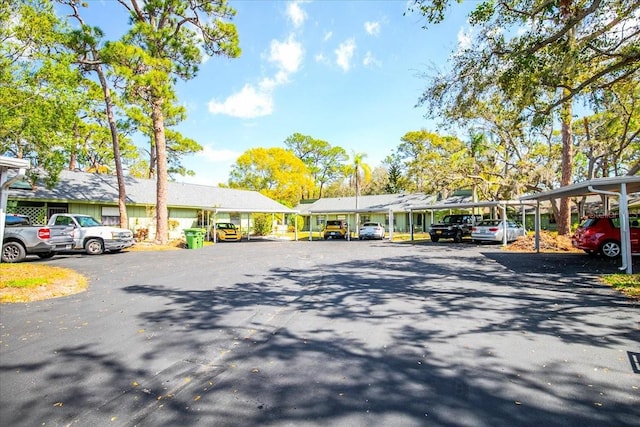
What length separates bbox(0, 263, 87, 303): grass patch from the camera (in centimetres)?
706

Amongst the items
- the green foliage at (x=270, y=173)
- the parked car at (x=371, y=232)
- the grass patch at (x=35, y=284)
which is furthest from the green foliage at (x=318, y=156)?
the grass patch at (x=35, y=284)

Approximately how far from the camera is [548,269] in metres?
10.4

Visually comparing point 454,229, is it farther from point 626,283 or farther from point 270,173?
point 270,173

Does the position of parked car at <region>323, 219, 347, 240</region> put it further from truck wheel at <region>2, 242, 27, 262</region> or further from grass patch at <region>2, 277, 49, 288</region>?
grass patch at <region>2, 277, 49, 288</region>

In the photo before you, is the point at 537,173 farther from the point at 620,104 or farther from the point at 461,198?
the point at 461,198

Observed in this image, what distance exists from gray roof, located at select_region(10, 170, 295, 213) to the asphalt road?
16133 mm

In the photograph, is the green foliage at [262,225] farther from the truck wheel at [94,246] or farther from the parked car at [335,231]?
the truck wheel at [94,246]

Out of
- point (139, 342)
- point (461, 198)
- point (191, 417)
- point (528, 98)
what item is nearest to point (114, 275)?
point (139, 342)

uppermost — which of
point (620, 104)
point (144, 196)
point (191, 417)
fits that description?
point (620, 104)

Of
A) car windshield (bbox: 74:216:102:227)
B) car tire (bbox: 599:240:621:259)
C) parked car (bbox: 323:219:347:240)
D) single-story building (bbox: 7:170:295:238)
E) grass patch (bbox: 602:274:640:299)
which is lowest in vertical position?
grass patch (bbox: 602:274:640:299)

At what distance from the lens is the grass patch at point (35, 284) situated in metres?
7.06

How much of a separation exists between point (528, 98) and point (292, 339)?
9.27 m

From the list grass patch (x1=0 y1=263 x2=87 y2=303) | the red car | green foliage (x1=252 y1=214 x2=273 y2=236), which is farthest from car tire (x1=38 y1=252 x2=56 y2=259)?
the red car

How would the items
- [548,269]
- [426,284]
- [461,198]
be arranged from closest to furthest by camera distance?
[426,284] → [548,269] → [461,198]
